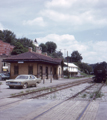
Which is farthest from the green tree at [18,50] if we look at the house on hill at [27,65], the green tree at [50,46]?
the green tree at [50,46]

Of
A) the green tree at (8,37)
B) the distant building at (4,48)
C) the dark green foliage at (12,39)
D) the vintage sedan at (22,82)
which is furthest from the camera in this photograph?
the green tree at (8,37)

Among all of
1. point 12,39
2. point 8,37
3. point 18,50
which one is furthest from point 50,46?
point 18,50

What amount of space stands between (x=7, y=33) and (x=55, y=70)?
5459cm

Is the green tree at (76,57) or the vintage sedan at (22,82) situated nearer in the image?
the vintage sedan at (22,82)

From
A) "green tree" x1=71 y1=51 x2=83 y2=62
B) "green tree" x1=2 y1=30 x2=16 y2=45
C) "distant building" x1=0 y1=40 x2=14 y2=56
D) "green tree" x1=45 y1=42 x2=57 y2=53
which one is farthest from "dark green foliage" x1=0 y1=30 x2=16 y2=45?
"green tree" x1=71 y1=51 x2=83 y2=62

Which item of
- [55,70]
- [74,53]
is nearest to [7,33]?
[74,53]

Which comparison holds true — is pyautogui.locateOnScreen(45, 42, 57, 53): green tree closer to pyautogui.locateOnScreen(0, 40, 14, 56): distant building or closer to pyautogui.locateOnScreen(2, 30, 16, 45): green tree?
pyautogui.locateOnScreen(2, 30, 16, 45): green tree

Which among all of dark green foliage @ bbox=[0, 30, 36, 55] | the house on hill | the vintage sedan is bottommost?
the vintage sedan

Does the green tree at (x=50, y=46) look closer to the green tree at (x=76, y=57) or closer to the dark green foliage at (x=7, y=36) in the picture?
the green tree at (x=76, y=57)

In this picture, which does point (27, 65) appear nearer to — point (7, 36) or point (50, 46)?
point (7, 36)

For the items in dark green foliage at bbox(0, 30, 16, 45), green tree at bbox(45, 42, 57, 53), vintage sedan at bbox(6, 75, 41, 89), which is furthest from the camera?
green tree at bbox(45, 42, 57, 53)

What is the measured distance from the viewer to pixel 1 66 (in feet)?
171

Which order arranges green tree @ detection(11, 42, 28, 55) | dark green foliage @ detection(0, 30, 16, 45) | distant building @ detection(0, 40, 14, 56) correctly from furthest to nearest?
dark green foliage @ detection(0, 30, 16, 45), green tree @ detection(11, 42, 28, 55), distant building @ detection(0, 40, 14, 56)

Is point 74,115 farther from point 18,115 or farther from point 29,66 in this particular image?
point 29,66
